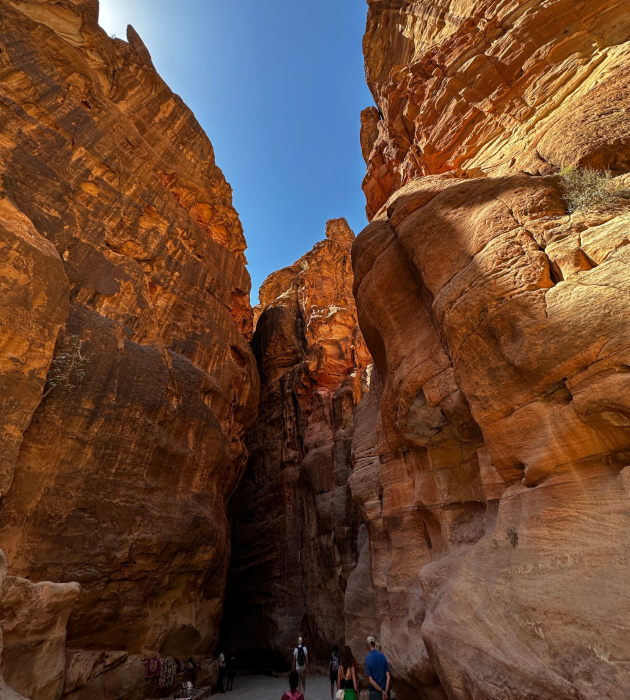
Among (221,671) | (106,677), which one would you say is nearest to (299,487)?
(221,671)

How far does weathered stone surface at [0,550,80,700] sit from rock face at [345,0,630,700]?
22.8 ft

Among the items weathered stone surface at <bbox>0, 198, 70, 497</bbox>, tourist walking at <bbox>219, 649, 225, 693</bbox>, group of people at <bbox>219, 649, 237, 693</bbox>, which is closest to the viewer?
weathered stone surface at <bbox>0, 198, 70, 497</bbox>

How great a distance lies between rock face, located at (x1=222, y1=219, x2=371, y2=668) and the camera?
20.2 metres

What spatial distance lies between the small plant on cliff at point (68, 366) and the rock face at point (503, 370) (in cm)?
862

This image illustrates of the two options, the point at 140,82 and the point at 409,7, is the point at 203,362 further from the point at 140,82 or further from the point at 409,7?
the point at 409,7

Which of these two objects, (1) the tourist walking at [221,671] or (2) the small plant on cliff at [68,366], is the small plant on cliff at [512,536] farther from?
(1) the tourist walking at [221,671]

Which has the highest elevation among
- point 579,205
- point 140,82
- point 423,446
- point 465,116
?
point 140,82

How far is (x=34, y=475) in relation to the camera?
1095 centimetres

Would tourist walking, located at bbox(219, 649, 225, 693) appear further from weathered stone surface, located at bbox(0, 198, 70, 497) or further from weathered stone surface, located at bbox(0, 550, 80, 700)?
weathered stone surface, located at bbox(0, 198, 70, 497)

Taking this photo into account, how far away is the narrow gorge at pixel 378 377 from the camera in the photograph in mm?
5855

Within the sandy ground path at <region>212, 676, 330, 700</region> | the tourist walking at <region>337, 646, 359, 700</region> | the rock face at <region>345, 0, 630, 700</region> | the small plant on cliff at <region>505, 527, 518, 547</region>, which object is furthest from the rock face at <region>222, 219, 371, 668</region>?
the small plant on cliff at <region>505, 527, 518, 547</region>

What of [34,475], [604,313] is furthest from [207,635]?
[604,313]

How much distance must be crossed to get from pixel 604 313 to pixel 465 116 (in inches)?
357

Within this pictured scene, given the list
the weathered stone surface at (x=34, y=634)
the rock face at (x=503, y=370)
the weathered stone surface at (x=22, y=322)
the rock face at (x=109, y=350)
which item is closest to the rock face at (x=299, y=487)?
the rock face at (x=109, y=350)
